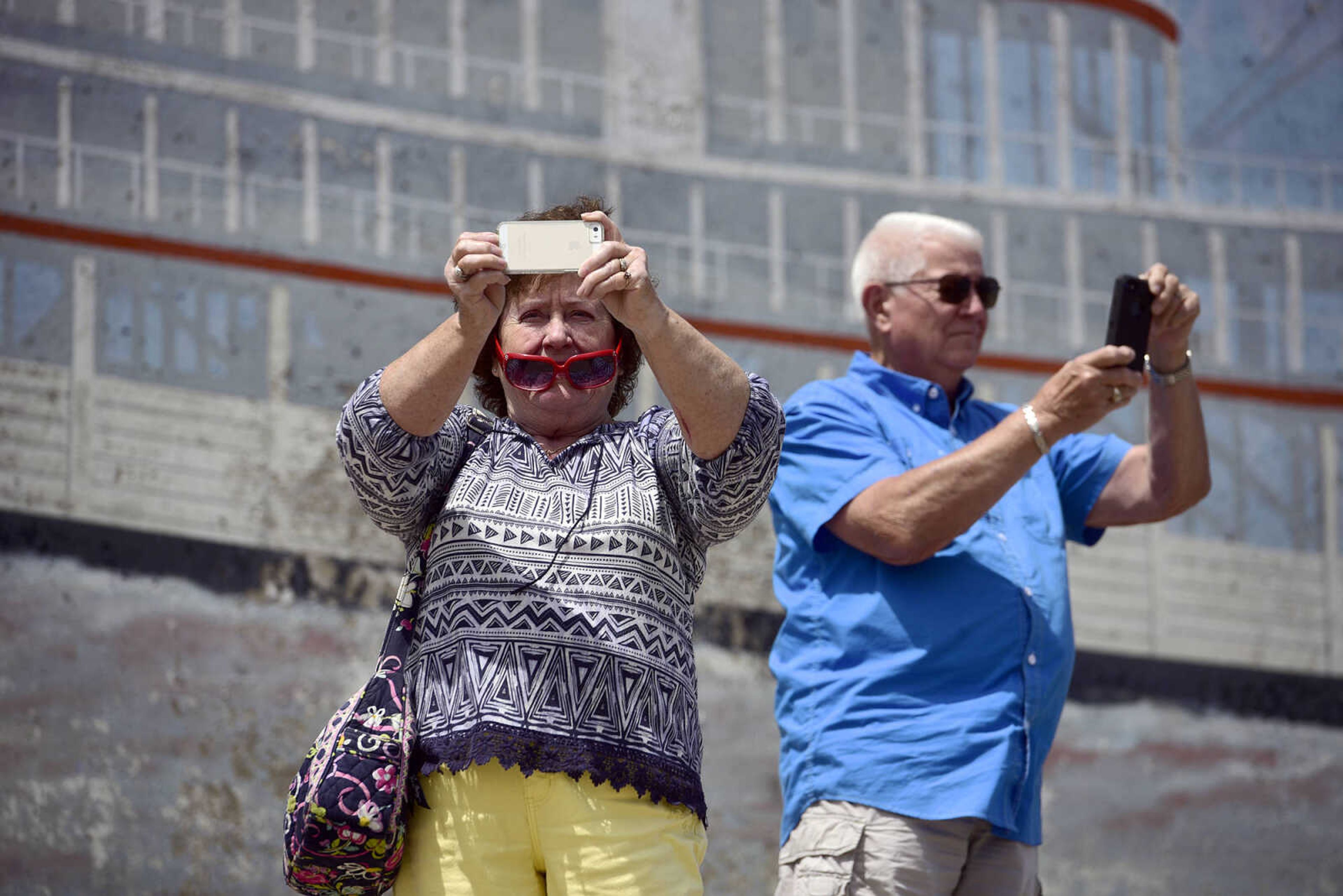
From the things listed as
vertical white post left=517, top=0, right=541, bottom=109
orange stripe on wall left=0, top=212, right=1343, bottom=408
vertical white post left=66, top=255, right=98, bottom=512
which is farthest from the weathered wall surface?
vertical white post left=517, top=0, right=541, bottom=109

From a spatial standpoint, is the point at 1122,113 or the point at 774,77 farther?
the point at 1122,113

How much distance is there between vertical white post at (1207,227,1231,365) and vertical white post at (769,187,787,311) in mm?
1344

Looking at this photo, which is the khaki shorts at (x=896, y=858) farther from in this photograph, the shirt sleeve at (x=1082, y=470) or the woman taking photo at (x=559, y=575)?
the shirt sleeve at (x=1082, y=470)

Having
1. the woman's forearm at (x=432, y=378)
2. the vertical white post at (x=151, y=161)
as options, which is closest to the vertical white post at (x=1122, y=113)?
the vertical white post at (x=151, y=161)

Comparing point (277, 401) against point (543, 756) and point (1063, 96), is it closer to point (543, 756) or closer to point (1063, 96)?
point (543, 756)

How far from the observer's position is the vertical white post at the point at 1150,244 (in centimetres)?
421

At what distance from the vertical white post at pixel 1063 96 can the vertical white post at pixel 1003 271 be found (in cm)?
22

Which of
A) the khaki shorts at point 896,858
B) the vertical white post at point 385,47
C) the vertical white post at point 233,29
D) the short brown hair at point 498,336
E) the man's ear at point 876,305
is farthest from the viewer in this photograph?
the vertical white post at point 385,47

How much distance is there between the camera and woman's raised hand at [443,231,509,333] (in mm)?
1628

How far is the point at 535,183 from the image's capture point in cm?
377

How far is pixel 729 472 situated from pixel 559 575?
24 centimetres

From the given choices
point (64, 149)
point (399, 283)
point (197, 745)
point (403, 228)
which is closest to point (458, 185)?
point (403, 228)

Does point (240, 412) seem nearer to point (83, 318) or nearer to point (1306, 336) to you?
point (83, 318)

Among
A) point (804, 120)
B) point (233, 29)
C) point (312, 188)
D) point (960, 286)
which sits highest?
point (233, 29)
